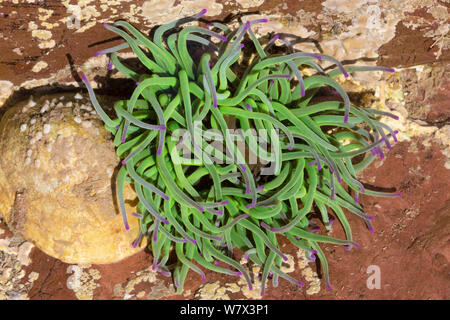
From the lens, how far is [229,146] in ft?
5.38

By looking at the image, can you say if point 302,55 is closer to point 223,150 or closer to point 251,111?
point 251,111

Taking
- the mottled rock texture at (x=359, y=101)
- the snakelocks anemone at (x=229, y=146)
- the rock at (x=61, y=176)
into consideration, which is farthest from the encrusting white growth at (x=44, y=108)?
the snakelocks anemone at (x=229, y=146)

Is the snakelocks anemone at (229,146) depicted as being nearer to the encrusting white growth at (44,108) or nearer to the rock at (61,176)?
the rock at (61,176)

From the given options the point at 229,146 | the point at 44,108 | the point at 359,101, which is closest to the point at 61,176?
the point at 44,108

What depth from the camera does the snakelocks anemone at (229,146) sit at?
168cm

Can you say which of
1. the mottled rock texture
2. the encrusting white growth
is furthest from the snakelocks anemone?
the encrusting white growth

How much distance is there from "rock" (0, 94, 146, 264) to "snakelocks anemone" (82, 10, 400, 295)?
12 cm

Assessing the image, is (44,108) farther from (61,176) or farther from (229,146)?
(229,146)

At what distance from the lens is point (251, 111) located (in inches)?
66.9

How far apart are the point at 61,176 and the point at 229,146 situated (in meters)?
0.80

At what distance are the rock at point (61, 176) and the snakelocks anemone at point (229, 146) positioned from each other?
12 cm

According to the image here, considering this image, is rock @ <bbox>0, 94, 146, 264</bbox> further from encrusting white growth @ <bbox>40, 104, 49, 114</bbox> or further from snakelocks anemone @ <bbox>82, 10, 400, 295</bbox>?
snakelocks anemone @ <bbox>82, 10, 400, 295</bbox>

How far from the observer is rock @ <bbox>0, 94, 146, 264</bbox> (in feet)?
6.03
